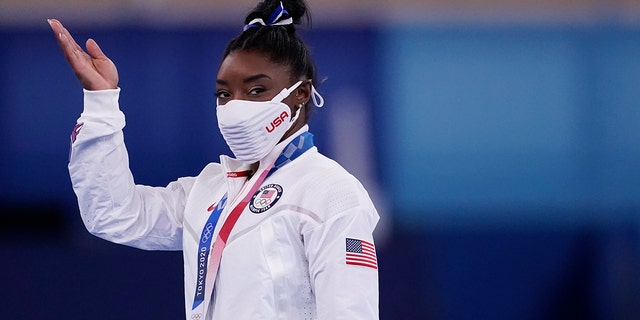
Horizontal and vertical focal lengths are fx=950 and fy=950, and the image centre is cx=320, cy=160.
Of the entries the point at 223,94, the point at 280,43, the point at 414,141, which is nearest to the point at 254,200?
the point at 223,94

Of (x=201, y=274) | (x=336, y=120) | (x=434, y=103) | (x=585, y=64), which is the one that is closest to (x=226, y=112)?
(x=201, y=274)

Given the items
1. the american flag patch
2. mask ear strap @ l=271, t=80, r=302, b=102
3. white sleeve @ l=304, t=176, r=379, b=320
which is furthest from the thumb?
the american flag patch

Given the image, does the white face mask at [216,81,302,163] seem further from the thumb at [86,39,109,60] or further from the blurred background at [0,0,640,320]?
the blurred background at [0,0,640,320]

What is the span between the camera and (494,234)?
426 centimetres

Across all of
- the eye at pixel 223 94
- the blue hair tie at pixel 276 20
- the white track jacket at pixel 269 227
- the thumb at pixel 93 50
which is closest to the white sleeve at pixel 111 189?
the white track jacket at pixel 269 227

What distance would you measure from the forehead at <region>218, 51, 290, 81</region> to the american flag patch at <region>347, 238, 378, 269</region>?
1.51 feet

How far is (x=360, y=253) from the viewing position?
6.68 feet

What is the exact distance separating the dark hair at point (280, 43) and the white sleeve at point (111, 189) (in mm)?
329

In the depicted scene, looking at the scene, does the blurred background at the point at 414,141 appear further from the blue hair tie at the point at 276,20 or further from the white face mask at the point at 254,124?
the white face mask at the point at 254,124

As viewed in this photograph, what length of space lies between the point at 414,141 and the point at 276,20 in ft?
6.71

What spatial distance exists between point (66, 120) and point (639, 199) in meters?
2.61

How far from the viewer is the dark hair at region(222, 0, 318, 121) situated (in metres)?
2.26

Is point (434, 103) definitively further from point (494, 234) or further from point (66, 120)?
point (66, 120)

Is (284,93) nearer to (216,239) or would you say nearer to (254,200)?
(254,200)
